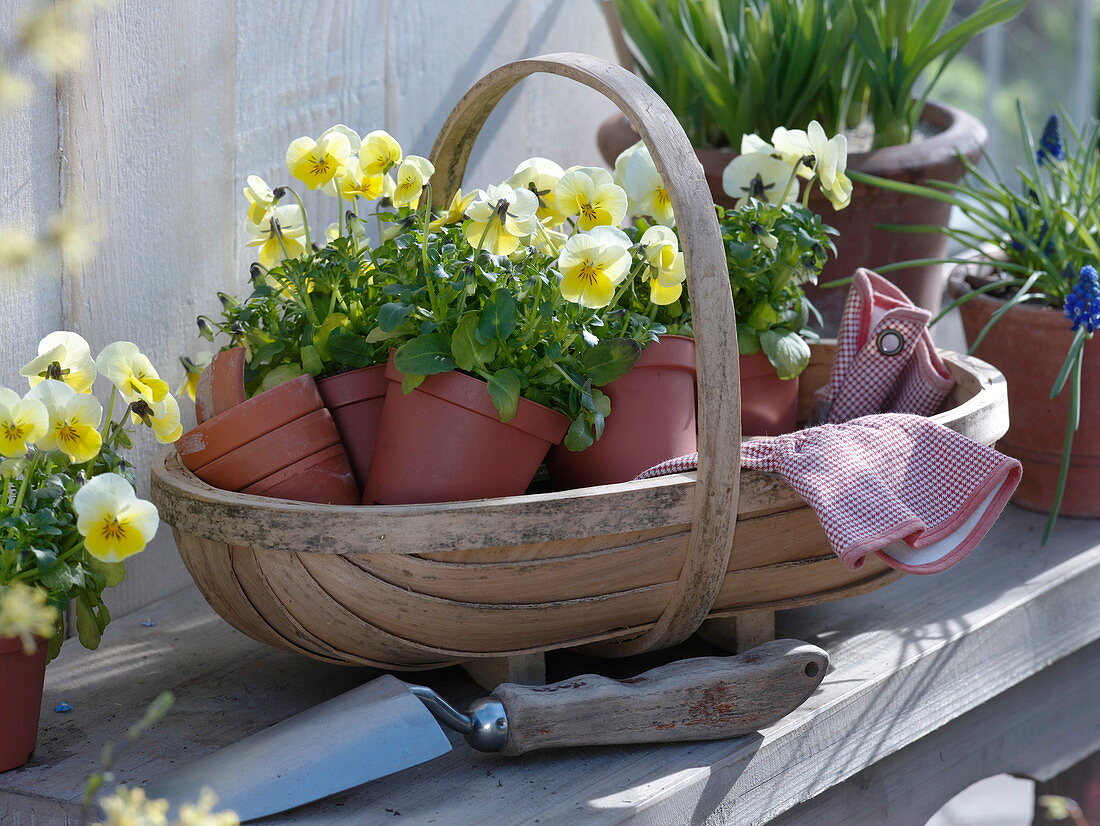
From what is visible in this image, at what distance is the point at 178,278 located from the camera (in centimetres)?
114

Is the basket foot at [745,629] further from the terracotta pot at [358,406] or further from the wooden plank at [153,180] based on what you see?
the wooden plank at [153,180]

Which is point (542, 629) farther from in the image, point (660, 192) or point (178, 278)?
point (178, 278)

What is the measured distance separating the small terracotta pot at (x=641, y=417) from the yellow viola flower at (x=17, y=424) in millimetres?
385

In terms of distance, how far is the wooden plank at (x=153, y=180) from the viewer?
103 centimetres

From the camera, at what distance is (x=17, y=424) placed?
76cm

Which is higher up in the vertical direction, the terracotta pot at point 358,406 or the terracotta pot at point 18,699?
→ the terracotta pot at point 358,406

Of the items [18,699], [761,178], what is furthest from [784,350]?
[18,699]

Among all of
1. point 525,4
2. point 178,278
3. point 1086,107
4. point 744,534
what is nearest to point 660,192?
point 744,534

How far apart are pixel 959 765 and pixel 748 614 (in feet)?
1.06

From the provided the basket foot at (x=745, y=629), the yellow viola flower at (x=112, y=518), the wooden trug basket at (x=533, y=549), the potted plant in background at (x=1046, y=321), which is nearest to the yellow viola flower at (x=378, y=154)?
the wooden trug basket at (x=533, y=549)

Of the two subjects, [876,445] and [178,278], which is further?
[178,278]

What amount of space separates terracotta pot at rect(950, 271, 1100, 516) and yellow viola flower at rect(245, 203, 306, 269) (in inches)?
30.0

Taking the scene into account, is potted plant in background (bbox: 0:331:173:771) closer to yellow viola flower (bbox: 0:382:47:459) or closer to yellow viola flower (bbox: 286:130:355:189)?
yellow viola flower (bbox: 0:382:47:459)

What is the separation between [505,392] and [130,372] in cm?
26
